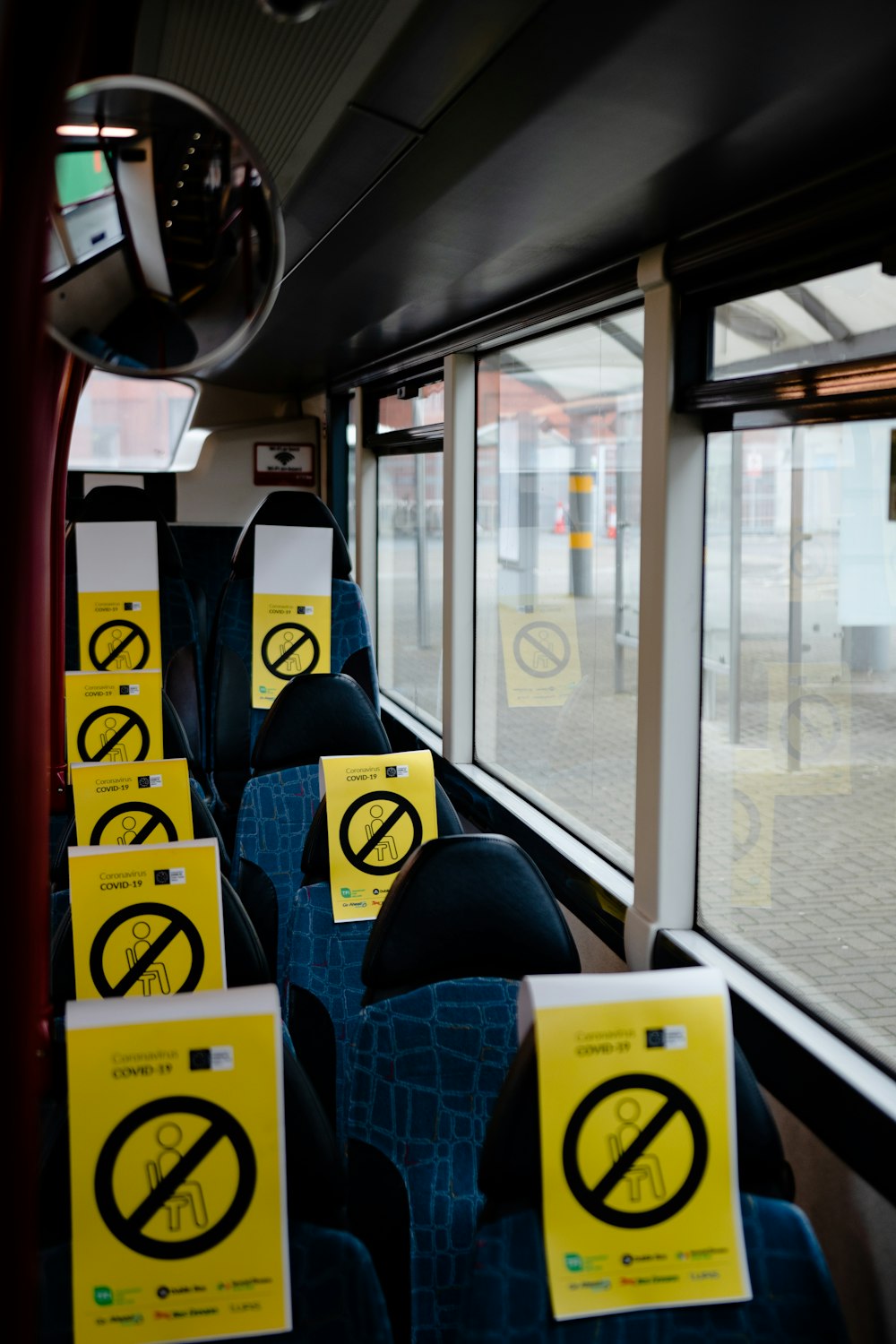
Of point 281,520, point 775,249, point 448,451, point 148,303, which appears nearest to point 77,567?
point 281,520

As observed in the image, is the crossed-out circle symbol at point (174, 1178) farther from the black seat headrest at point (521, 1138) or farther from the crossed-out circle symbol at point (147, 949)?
the crossed-out circle symbol at point (147, 949)

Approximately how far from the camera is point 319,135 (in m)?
2.01

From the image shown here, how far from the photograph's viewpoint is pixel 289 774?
285 centimetres

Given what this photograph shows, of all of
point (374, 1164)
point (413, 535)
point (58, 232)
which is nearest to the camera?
point (58, 232)

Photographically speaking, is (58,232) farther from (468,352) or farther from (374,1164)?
(468,352)

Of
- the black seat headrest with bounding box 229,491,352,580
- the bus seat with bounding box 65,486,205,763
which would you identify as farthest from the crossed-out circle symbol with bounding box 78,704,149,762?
the bus seat with bounding box 65,486,205,763

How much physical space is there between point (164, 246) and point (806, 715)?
1.55m

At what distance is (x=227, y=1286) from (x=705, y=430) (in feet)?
6.12

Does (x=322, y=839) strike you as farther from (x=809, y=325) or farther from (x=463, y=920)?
(x=809, y=325)

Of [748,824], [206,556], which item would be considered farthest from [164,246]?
[206,556]

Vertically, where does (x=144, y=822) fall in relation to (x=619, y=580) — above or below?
below

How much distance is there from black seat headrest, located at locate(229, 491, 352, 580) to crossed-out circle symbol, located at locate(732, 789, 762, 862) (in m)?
1.75

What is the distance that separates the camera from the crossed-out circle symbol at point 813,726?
2123 mm

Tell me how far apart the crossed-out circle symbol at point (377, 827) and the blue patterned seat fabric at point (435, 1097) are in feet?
1.98
